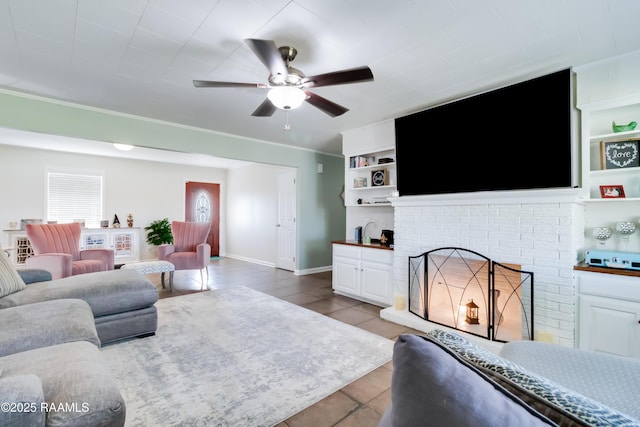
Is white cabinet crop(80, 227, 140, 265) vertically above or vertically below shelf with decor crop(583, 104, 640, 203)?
below

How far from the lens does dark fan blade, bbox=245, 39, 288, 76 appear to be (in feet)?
5.71

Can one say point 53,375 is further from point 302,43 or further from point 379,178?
point 379,178

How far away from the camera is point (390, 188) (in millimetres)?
4234

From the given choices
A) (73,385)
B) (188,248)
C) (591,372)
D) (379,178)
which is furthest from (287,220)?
(591,372)

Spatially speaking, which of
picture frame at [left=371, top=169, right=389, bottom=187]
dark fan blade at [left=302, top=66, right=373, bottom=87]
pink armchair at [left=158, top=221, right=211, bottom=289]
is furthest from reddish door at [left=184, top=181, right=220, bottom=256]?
dark fan blade at [left=302, top=66, right=373, bottom=87]

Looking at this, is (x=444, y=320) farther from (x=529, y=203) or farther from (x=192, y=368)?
(x=192, y=368)

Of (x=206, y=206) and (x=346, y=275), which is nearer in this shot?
(x=346, y=275)

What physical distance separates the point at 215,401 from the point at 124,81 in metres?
2.96

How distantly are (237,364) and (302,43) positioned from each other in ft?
8.25

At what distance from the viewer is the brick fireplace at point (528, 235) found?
238cm

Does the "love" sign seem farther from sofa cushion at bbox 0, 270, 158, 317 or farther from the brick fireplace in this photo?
sofa cushion at bbox 0, 270, 158, 317

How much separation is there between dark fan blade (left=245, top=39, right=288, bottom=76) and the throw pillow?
8.50 feet

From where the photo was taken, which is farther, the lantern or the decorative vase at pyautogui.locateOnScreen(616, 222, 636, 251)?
the lantern

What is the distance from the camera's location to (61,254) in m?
3.77
